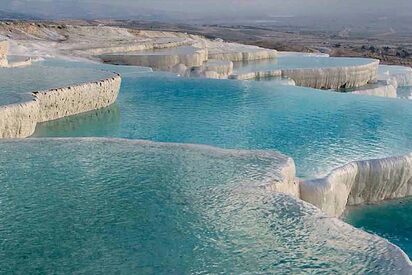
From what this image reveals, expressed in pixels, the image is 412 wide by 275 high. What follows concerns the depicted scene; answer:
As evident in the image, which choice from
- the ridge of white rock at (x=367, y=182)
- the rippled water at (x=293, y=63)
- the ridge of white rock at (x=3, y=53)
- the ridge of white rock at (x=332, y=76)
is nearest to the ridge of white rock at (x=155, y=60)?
the rippled water at (x=293, y=63)

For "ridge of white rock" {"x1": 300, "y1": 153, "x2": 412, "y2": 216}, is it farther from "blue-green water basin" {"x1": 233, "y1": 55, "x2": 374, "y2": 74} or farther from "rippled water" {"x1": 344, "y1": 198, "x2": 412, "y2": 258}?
"blue-green water basin" {"x1": 233, "y1": 55, "x2": 374, "y2": 74}

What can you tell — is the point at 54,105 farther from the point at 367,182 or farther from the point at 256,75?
the point at 256,75

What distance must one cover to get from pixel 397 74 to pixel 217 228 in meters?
13.8

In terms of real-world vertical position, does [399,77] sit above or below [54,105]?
below

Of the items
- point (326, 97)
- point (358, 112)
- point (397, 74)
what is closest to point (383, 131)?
point (358, 112)

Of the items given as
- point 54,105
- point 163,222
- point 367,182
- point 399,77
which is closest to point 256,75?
point 399,77

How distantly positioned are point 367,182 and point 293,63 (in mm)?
10420

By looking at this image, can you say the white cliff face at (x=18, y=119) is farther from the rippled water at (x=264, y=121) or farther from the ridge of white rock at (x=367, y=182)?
the ridge of white rock at (x=367, y=182)

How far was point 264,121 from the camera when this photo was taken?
26.1 ft

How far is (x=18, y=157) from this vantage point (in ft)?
17.7

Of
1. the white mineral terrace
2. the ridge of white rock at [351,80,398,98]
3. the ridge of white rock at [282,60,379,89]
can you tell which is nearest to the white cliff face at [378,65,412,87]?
the white mineral terrace

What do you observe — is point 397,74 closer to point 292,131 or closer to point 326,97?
point 326,97

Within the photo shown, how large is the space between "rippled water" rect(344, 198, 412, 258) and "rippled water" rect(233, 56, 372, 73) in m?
8.51

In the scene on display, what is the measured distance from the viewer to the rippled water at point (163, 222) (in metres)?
3.46
